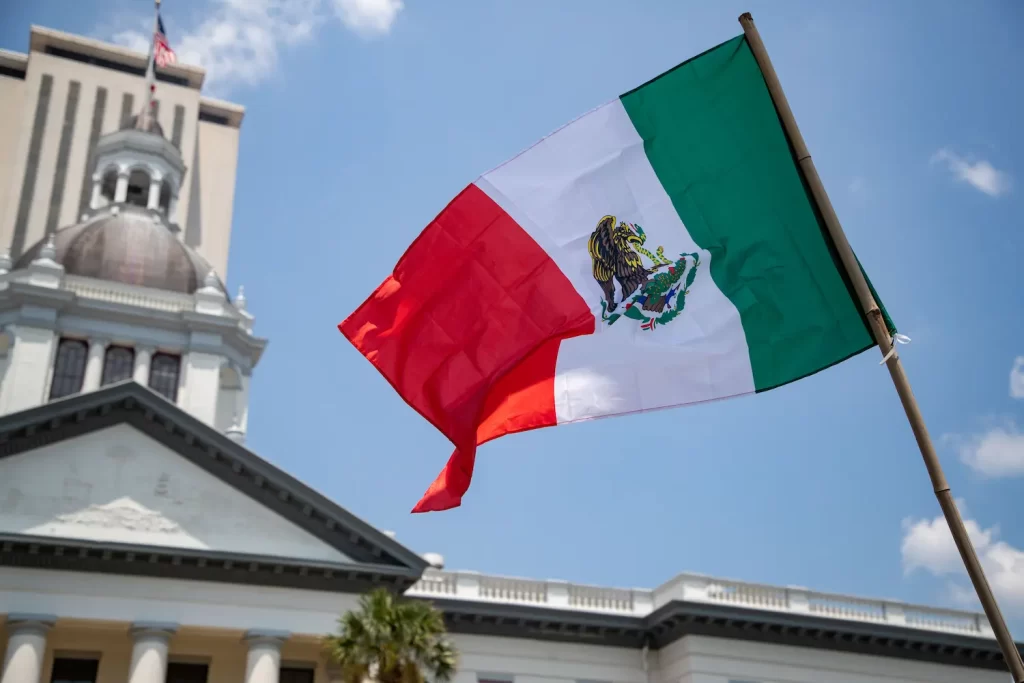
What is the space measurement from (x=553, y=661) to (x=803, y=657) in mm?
7827

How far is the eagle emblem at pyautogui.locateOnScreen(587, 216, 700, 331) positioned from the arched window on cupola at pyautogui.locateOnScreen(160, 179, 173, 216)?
4789 centimetres

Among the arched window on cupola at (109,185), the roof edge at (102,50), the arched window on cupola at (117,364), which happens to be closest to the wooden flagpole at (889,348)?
the arched window on cupola at (117,364)

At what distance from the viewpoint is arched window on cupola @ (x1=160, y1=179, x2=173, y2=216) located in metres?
56.2

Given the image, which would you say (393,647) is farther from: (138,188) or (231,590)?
(138,188)

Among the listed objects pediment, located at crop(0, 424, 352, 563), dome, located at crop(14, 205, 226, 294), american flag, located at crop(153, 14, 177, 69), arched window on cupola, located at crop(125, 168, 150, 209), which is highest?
american flag, located at crop(153, 14, 177, 69)

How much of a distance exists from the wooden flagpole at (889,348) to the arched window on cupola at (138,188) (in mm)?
50885

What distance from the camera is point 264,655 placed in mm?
31391

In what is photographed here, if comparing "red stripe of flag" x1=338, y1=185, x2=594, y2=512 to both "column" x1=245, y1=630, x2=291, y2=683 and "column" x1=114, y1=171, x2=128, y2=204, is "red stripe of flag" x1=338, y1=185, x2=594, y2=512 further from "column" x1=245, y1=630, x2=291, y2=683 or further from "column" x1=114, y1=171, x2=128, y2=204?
"column" x1=114, y1=171, x2=128, y2=204

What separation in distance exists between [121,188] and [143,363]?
11043mm

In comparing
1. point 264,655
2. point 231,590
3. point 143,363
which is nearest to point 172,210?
point 143,363

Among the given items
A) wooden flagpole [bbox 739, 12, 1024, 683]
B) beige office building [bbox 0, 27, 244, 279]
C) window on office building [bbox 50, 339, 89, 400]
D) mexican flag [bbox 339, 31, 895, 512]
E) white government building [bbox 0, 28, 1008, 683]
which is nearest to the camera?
wooden flagpole [bbox 739, 12, 1024, 683]

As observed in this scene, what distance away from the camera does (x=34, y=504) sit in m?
31.2

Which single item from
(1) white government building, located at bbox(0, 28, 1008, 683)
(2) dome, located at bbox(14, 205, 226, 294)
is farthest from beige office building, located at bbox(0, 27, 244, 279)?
(1) white government building, located at bbox(0, 28, 1008, 683)

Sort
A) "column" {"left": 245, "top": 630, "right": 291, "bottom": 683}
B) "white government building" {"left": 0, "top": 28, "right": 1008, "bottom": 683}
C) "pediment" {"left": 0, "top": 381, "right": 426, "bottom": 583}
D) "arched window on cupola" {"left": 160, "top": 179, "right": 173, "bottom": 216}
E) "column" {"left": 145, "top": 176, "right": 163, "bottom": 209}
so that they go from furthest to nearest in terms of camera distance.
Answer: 1. "arched window on cupola" {"left": 160, "top": 179, "right": 173, "bottom": 216}
2. "column" {"left": 145, "top": 176, "right": 163, "bottom": 209}
3. "pediment" {"left": 0, "top": 381, "right": 426, "bottom": 583}
4. "column" {"left": 245, "top": 630, "right": 291, "bottom": 683}
5. "white government building" {"left": 0, "top": 28, "right": 1008, "bottom": 683}
